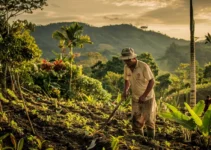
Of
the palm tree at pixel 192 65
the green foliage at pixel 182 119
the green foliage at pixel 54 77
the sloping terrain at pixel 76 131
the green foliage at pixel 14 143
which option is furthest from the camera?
the green foliage at pixel 54 77

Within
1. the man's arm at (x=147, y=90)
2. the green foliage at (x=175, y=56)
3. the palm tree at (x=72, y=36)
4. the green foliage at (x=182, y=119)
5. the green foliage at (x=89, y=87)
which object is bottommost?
the green foliage at (x=175, y=56)

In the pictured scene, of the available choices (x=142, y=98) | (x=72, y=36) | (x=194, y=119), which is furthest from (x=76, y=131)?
(x=72, y=36)

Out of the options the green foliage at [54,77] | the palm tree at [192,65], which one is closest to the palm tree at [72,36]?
the green foliage at [54,77]

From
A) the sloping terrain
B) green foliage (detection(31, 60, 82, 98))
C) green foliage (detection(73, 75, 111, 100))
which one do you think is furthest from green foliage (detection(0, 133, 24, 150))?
green foliage (detection(73, 75, 111, 100))

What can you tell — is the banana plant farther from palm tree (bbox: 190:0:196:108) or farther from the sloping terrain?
palm tree (bbox: 190:0:196:108)

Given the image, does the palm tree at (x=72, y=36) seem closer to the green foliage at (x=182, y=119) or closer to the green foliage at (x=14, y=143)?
the green foliage at (x=182, y=119)

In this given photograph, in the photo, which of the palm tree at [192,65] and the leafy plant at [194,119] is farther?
the palm tree at [192,65]

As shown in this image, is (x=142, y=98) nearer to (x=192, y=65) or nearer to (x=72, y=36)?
(x=192, y=65)

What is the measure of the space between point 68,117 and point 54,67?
621cm

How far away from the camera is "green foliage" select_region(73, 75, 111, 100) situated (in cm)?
1335

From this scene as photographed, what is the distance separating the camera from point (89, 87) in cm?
1365

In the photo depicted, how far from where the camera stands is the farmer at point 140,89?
17.5ft

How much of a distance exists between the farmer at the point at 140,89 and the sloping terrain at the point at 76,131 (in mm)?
258

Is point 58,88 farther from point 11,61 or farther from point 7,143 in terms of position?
point 7,143
